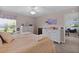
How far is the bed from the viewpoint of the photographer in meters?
2.12

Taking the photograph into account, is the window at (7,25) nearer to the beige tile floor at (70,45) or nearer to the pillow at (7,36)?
the pillow at (7,36)

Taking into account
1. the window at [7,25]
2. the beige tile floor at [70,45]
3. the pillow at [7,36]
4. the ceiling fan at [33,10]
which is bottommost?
the beige tile floor at [70,45]

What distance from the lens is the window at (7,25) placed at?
2.14 meters

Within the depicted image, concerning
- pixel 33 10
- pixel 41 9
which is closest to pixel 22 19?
pixel 33 10

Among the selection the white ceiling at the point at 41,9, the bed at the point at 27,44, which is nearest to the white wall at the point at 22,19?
the white ceiling at the point at 41,9

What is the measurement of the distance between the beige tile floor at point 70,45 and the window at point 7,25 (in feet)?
2.74

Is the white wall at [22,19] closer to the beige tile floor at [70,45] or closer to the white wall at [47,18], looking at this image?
the white wall at [47,18]

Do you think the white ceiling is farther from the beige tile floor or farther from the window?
→ the beige tile floor

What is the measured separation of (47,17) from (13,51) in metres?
0.85

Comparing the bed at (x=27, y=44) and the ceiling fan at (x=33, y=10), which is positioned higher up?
the ceiling fan at (x=33, y=10)

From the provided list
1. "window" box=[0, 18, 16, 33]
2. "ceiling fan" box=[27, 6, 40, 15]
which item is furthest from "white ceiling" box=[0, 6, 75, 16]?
"window" box=[0, 18, 16, 33]

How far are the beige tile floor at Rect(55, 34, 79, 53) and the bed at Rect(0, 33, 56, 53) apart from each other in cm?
13

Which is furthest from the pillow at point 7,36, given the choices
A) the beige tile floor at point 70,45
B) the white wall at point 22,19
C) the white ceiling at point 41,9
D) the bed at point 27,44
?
the beige tile floor at point 70,45
